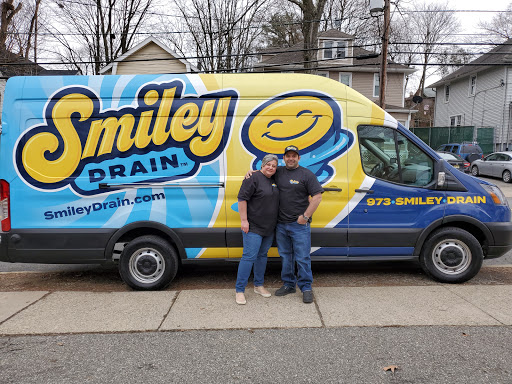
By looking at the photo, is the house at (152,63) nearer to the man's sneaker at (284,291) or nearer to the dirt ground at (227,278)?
the dirt ground at (227,278)

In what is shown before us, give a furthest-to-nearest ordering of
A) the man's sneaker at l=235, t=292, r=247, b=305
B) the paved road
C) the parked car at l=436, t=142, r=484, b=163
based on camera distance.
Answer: the parked car at l=436, t=142, r=484, b=163 → the man's sneaker at l=235, t=292, r=247, b=305 → the paved road

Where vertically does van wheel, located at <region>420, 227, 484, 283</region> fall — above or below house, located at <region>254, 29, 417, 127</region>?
below

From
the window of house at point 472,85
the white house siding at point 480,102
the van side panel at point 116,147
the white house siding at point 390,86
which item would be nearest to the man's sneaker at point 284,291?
the van side panel at point 116,147

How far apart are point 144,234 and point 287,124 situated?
2.16m

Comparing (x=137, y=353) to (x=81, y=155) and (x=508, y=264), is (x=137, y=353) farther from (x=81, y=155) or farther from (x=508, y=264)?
(x=508, y=264)

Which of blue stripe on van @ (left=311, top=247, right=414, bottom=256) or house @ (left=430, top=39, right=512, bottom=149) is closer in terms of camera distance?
blue stripe on van @ (left=311, top=247, right=414, bottom=256)

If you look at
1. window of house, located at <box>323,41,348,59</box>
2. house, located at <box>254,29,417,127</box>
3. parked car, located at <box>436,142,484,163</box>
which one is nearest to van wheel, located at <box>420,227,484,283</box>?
parked car, located at <box>436,142,484,163</box>

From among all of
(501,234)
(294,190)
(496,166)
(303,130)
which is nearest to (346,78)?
(496,166)

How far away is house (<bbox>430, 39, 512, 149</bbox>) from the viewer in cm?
2538

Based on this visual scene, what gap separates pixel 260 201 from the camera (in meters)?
4.23

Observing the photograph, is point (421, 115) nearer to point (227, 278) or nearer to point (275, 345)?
point (227, 278)

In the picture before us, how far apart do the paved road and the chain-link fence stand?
26402 millimetres

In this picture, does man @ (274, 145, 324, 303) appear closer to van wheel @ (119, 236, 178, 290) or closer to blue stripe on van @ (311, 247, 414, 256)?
blue stripe on van @ (311, 247, 414, 256)

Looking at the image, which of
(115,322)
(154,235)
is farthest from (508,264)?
(115,322)
